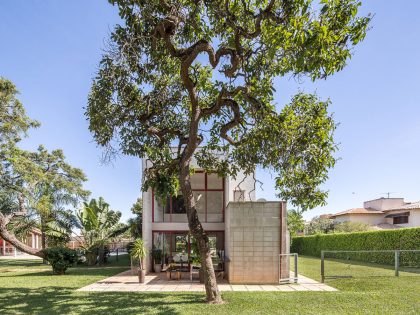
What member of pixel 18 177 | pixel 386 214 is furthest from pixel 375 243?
pixel 18 177

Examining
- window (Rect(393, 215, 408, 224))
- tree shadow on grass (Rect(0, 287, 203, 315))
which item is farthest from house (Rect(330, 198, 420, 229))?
tree shadow on grass (Rect(0, 287, 203, 315))

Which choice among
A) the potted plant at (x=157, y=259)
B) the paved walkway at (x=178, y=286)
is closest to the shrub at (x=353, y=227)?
the paved walkway at (x=178, y=286)

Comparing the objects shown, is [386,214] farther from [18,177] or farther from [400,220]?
[18,177]

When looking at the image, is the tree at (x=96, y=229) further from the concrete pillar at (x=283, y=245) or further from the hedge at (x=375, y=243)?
the hedge at (x=375, y=243)

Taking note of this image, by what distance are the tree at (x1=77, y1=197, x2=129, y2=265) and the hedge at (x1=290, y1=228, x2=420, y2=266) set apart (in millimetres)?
15670

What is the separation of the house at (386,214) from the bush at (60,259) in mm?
31326

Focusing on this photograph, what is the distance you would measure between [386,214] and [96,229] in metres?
34.1

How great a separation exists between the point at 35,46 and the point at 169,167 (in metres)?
7.04

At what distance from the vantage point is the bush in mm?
16403

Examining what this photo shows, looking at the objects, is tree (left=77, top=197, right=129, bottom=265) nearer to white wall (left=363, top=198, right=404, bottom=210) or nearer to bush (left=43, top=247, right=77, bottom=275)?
bush (left=43, top=247, right=77, bottom=275)

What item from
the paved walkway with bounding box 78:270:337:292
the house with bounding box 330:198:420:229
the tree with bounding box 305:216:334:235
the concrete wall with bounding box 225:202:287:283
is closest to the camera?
the paved walkway with bounding box 78:270:337:292

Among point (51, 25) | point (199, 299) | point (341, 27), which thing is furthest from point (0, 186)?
point (341, 27)

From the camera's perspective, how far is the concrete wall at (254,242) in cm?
1311

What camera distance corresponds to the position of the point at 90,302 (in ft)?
31.9
